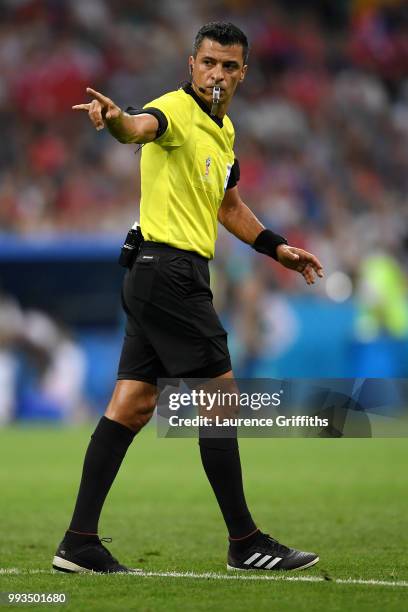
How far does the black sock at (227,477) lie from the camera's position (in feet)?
15.7

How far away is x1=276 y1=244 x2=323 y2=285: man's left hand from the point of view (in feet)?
16.9

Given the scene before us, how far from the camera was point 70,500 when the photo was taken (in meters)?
7.95

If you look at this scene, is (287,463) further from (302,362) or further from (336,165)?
(336,165)

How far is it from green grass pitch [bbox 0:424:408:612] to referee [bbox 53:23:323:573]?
6.0 inches

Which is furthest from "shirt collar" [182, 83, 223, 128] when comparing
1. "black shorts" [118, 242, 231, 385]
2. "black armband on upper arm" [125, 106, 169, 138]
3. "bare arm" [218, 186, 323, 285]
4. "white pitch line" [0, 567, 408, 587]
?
"white pitch line" [0, 567, 408, 587]

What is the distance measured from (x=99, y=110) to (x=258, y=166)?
15.8m

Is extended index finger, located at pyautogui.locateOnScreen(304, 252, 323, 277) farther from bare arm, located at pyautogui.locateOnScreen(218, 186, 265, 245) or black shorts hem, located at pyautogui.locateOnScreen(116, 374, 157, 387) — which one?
black shorts hem, located at pyautogui.locateOnScreen(116, 374, 157, 387)

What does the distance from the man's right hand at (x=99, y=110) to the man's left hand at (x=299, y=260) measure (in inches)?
52.5

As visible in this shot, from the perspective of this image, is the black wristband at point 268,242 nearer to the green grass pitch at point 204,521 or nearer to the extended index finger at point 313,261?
the extended index finger at point 313,261

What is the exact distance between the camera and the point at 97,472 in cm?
480

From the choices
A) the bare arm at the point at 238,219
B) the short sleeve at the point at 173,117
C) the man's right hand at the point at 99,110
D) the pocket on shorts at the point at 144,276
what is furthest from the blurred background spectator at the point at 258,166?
the man's right hand at the point at 99,110

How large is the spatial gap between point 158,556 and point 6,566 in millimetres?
743

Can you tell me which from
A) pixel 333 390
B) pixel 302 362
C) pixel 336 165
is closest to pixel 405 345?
pixel 302 362

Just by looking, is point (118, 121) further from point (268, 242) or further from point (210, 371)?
point (268, 242)
